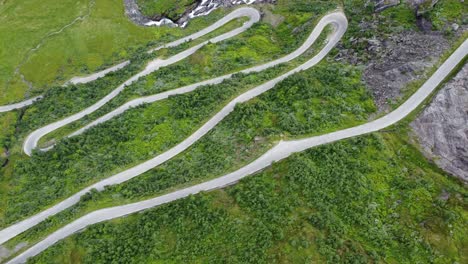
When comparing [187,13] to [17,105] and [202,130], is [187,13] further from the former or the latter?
[17,105]

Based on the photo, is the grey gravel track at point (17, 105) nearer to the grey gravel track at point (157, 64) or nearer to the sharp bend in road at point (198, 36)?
the sharp bend in road at point (198, 36)

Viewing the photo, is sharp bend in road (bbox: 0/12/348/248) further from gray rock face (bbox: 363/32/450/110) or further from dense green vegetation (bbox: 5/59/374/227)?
gray rock face (bbox: 363/32/450/110)

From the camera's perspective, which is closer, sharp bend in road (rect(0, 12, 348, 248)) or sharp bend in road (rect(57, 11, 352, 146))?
sharp bend in road (rect(0, 12, 348, 248))

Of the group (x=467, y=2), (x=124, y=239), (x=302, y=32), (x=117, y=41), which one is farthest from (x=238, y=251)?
(x=117, y=41)

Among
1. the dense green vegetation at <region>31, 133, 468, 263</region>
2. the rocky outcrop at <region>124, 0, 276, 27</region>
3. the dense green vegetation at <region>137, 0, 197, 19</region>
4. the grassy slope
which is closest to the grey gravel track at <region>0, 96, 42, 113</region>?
the grassy slope

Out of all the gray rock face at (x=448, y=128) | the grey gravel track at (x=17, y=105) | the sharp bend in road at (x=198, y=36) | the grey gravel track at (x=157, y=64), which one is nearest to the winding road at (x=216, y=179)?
the gray rock face at (x=448, y=128)

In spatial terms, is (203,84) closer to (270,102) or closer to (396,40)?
(270,102)
